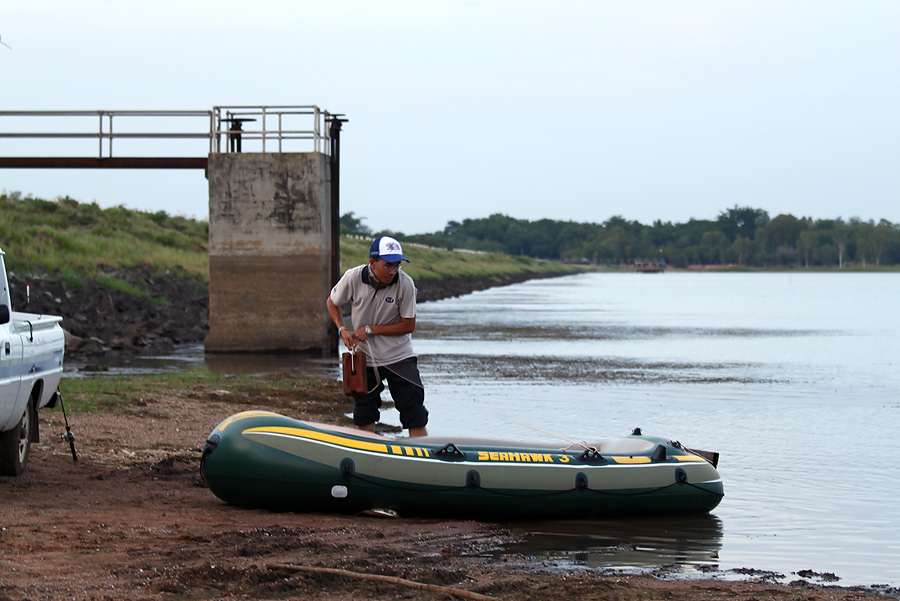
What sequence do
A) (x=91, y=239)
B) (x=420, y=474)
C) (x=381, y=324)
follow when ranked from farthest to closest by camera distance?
(x=91, y=239) < (x=381, y=324) < (x=420, y=474)

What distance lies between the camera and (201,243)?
142 feet

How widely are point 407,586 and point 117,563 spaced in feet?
5.84

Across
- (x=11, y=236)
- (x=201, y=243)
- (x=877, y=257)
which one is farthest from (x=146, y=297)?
(x=877, y=257)

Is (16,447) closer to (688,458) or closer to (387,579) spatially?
(387,579)

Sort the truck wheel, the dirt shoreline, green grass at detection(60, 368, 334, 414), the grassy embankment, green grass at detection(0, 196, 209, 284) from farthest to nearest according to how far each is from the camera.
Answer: green grass at detection(0, 196, 209, 284) → the grassy embankment → green grass at detection(60, 368, 334, 414) → the truck wheel → the dirt shoreline

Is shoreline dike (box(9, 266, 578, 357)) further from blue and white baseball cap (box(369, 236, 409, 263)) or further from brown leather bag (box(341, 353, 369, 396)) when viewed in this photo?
blue and white baseball cap (box(369, 236, 409, 263))

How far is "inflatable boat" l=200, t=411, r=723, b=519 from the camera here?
789 centimetres

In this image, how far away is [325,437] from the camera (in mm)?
8039

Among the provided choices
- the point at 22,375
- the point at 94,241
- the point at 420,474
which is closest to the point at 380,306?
the point at 420,474

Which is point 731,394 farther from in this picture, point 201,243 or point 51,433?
point 201,243

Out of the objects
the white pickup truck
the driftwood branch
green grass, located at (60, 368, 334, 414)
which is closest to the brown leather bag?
the driftwood branch

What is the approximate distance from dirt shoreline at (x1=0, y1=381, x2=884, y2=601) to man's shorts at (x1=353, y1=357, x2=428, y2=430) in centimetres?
99

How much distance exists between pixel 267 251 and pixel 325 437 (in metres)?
15.3

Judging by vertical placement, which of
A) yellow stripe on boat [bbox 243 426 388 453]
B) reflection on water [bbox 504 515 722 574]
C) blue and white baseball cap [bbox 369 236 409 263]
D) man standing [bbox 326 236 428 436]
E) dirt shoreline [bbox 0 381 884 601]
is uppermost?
blue and white baseball cap [bbox 369 236 409 263]
